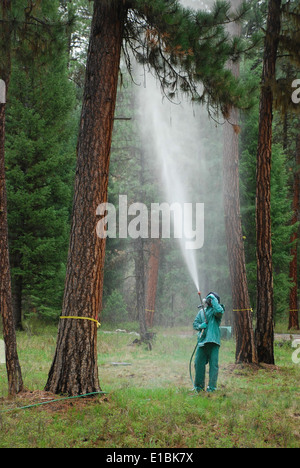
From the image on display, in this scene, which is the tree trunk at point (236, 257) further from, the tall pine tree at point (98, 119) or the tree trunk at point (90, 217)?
the tree trunk at point (90, 217)

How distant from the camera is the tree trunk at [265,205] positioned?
1019 centimetres

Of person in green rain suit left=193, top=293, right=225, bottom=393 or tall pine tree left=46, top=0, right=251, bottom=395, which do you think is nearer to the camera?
tall pine tree left=46, top=0, right=251, bottom=395

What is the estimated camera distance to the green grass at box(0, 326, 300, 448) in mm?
4699

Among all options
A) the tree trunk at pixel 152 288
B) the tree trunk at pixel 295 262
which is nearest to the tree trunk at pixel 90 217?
the tree trunk at pixel 295 262

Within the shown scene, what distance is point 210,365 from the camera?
7477 millimetres

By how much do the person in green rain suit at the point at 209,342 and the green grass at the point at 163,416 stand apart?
0.32 meters

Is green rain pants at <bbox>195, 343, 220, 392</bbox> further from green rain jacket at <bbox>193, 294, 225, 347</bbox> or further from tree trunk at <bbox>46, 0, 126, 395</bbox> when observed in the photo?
tree trunk at <bbox>46, 0, 126, 395</bbox>

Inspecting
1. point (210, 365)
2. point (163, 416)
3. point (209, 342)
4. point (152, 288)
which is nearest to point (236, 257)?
point (209, 342)

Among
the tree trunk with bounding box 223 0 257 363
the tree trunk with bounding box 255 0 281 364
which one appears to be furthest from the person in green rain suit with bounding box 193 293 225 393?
the tree trunk with bounding box 255 0 281 364

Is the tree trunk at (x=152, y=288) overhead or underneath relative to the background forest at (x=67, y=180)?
underneath

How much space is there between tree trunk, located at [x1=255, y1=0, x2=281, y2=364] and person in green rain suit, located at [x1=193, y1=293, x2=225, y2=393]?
3049 mm

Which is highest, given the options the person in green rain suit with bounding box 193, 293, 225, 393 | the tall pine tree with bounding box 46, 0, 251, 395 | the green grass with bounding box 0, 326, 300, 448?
the tall pine tree with bounding box 46, 0, 251, 395

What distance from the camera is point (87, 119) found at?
6641 mm

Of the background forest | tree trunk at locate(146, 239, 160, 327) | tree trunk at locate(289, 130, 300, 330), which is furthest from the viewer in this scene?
tree trunk at locate(146, 239, 160, 327)
